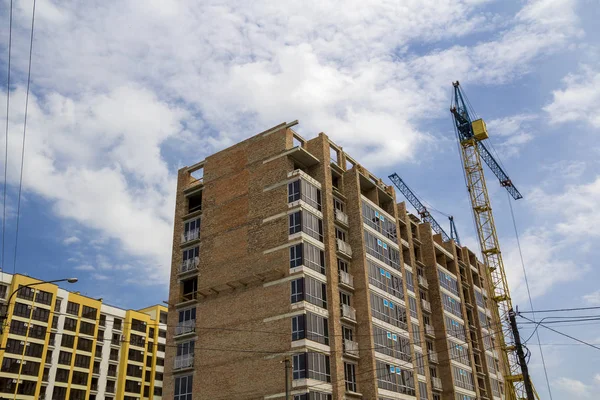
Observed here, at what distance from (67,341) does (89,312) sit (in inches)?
258

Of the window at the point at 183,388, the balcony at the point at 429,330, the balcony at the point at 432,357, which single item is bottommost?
the window at the point at 183,388

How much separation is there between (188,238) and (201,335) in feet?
33.8

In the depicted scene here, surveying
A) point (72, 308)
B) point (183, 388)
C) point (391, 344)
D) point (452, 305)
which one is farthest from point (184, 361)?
point (72, 308)

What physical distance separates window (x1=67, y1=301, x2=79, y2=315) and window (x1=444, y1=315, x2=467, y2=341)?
191 ft

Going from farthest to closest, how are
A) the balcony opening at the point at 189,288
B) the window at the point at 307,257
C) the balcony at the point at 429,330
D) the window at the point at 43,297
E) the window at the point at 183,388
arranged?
the window at the point at 43,297, the balcony at the point at 429,330, the balcony opening at the point at 189,288, the window at the point at 183,388, the window at the point at 307,257

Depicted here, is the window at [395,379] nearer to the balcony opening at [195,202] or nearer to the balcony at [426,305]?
the balcony at [426,305]

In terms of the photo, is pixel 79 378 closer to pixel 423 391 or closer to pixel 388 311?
pixel 423 391

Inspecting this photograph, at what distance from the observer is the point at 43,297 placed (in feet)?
288

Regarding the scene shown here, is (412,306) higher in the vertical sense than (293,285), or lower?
higher


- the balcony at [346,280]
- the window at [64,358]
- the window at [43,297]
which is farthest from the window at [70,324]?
the balcony at [346,280]

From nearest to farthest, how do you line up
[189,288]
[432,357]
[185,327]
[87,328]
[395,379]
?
[395,379], [185,327], [189,288], [432,357], [87,328]

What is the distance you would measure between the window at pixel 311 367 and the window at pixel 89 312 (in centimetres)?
6075

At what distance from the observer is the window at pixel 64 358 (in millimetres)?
87338

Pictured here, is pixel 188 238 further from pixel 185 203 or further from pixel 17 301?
pixel 17 301
